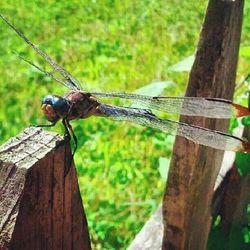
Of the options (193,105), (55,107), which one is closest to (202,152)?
(193,105)

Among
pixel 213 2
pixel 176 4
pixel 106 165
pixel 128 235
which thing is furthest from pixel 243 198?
pixel 176 4

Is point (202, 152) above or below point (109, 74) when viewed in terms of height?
below

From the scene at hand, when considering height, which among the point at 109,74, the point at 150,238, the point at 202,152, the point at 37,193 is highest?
the point at 109,74

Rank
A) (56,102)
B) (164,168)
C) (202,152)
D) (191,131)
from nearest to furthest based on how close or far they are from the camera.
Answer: (56,102) < (191,131) < (202,152) < (164,168)

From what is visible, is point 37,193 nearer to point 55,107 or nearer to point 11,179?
point 11,179

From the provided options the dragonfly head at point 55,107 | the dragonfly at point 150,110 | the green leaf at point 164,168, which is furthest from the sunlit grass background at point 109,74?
the dragonfly head at point 55,107

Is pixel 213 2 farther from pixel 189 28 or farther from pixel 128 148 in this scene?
pixel 189 28
